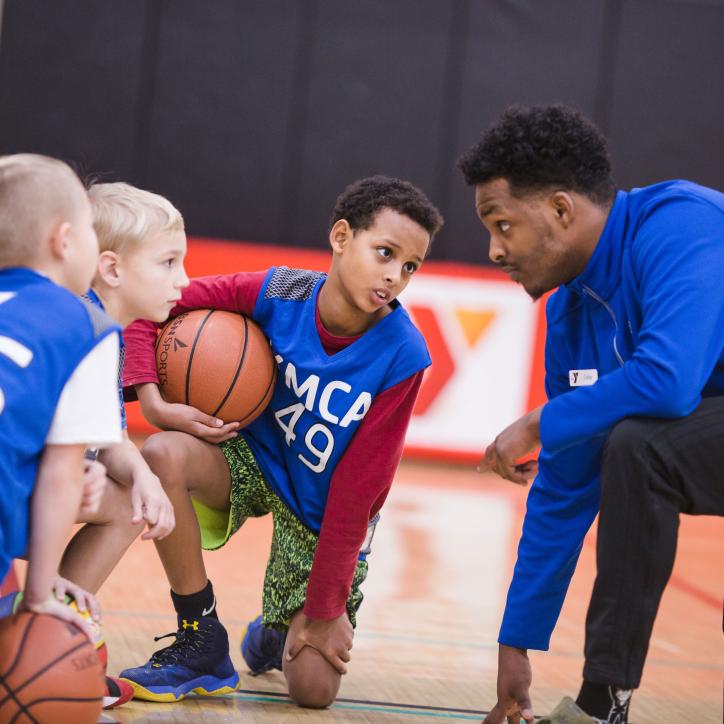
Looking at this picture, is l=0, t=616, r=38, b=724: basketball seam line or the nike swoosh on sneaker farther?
the nike swoosh on sneaker

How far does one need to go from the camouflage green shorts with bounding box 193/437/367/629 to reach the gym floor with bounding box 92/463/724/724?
158 mm

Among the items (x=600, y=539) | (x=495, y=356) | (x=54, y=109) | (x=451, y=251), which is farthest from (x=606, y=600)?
(x=54, y=109)

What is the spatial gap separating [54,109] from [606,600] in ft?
18.9

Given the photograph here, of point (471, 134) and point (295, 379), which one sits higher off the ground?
point (471, 134)

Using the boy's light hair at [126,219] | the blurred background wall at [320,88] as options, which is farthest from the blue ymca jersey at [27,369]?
the blurred background wall at [320,88]

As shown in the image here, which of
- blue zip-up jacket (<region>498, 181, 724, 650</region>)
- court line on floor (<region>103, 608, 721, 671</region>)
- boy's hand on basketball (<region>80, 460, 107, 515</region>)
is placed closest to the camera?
boy's hand on basketball (<region>80, 460, 107, 515</region>)

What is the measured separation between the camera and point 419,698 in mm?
2229

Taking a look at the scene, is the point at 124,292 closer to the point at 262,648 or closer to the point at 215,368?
the point at 215,368

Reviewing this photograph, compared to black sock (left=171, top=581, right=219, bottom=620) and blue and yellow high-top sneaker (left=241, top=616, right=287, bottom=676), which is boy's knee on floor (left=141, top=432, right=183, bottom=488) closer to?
black sock (left=171, top=581, right=219, bottom=620)

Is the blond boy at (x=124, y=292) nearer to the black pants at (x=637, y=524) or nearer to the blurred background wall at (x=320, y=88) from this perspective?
the black pants at (x=637, y=524)

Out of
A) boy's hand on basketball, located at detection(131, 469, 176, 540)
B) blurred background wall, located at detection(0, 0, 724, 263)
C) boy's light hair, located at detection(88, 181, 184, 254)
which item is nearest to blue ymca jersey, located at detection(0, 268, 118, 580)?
boy's hand on basketball, located at detection(131, 469, 176, 540)

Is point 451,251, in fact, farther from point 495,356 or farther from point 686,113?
point 686,113

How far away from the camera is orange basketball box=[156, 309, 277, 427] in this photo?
7.48 feet

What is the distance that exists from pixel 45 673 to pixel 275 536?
1.01m
